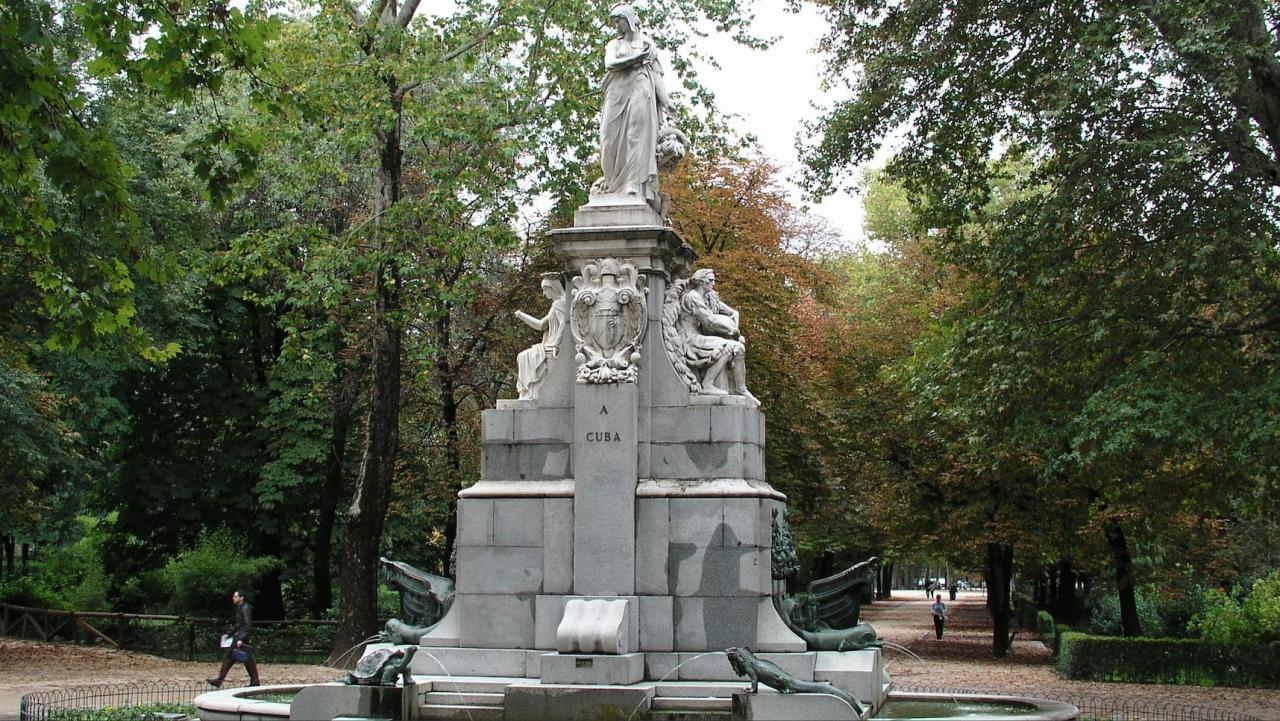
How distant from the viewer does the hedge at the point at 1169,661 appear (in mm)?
24469

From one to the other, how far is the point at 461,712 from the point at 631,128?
6.03 m

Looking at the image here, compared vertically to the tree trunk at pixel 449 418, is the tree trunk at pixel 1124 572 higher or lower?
lower

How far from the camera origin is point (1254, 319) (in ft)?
63.7

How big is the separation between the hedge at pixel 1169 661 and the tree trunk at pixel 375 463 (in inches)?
541

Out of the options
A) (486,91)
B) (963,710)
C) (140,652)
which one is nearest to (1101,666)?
(963,710)

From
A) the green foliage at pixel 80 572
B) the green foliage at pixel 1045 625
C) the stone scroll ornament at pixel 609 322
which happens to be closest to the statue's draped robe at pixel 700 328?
the stone scroll ornament at pixel 609 322

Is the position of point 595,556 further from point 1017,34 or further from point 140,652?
point 140,652

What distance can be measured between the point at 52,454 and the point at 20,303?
2952mm

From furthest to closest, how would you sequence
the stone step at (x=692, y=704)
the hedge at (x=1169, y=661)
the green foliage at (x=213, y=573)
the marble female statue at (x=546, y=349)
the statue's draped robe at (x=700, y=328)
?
1. the green foliage at (x=213, y=573)
2. the hedge at (x=1169, y=661)
3. the marble female statue at (x=546, y=349)
4. the statue's draped robe at (x=700, y=328)
5. the stone step at (x=692, y=704)

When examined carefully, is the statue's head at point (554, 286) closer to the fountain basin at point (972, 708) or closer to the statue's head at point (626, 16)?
the statue's head at point (626, 16)

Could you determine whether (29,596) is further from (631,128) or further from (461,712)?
(631,128)

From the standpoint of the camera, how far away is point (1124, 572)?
93.2 feet

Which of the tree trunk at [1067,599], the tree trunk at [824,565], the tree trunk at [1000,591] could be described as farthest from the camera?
the tree trunk at [824,565]

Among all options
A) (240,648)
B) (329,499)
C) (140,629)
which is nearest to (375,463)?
(240,648)
